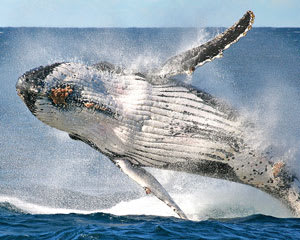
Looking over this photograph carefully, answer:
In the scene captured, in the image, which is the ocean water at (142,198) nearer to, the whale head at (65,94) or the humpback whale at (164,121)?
the humpback whale at (164,121)

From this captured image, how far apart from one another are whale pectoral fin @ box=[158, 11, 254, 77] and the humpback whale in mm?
16

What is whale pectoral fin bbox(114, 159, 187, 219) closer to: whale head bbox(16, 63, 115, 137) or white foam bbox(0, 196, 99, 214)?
whale head bbox(16, 63, 115, 137)

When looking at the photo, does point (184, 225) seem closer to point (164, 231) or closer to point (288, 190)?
point (164, 231)

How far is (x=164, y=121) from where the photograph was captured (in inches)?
359

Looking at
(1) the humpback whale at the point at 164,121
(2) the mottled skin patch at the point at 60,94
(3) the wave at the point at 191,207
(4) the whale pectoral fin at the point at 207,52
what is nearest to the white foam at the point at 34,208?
(3) the wave at the point at 191,207

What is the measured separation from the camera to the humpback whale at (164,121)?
28.1 feet

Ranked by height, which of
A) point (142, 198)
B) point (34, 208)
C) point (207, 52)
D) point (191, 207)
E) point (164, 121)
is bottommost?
point (34, 208)

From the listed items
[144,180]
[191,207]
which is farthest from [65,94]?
[191,207]

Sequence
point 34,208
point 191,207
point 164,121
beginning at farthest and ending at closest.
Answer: point 191,207
point 34,208
point 164,121

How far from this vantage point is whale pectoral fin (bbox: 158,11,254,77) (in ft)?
28.9

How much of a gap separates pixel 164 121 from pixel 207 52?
135cm

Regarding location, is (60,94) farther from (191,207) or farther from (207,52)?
(191,207)

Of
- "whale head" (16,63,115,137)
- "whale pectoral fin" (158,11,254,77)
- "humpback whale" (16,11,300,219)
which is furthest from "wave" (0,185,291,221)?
"whale pectoral fin" (158,11,254,77)

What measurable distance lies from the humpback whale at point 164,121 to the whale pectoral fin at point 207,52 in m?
0.02
